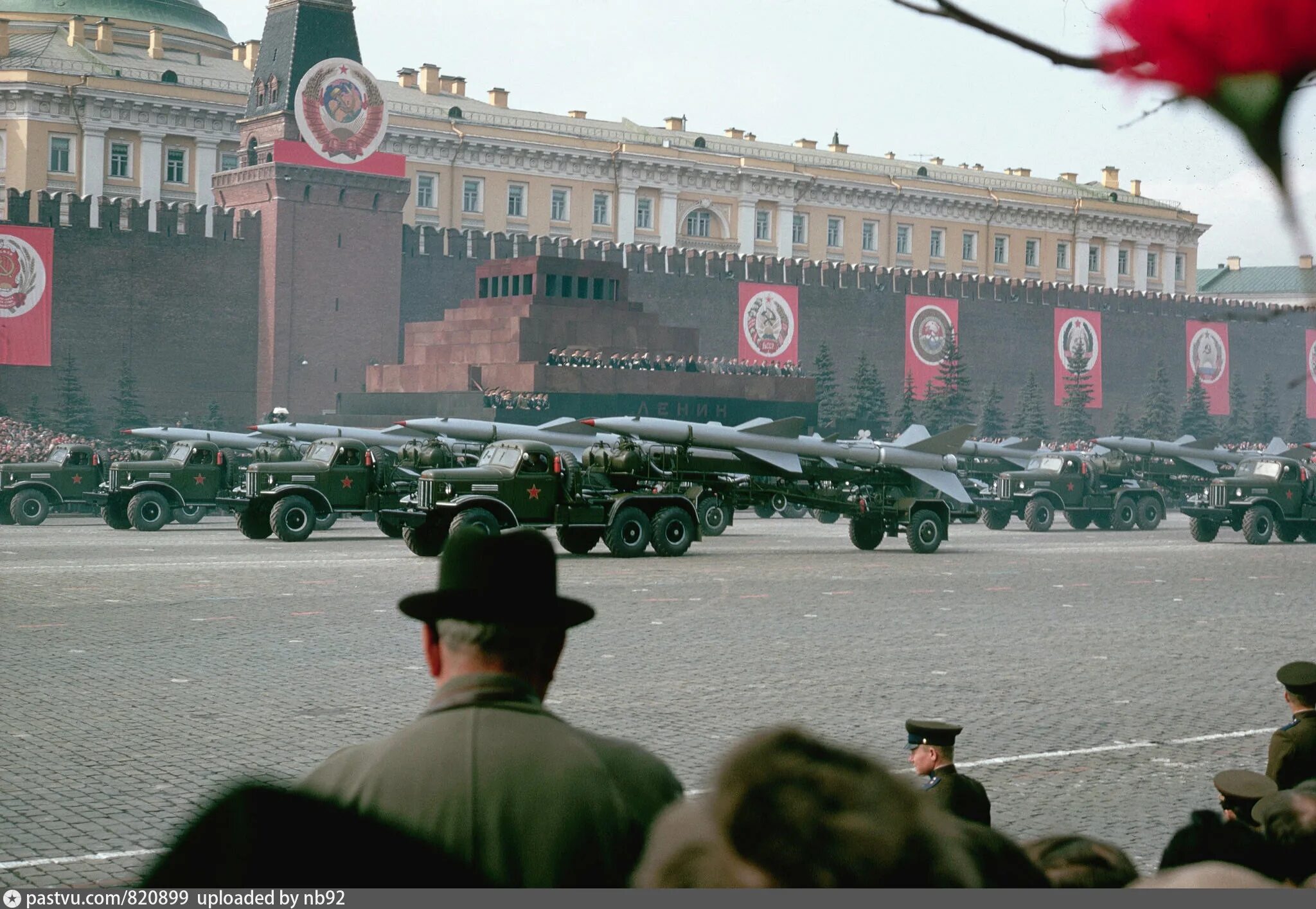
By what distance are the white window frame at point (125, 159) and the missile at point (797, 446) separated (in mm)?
44147

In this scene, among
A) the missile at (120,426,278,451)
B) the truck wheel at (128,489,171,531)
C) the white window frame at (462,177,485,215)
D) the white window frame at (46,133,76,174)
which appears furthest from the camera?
the white window frame at (462,177,485,215)

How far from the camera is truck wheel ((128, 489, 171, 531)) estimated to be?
88.0 feet

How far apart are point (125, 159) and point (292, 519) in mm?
44133

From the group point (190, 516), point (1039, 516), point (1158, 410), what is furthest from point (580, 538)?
point (1158, 410)

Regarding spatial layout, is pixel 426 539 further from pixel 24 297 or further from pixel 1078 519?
pixel 24 297

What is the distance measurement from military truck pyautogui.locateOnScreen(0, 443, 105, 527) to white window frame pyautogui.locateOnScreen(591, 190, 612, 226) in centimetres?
4673

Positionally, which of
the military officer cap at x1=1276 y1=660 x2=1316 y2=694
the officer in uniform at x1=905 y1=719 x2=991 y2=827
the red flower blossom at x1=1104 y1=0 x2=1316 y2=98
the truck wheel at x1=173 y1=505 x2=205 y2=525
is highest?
the red flower blossom at x1=1104 y1=0 x2=1316 y2=98

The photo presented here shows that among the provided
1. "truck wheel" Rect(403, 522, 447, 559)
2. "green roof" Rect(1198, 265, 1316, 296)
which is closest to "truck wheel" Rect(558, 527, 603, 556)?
"truck wheel" Rect(403, 522, 447, 559)

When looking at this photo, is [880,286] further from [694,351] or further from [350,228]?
[350,228]

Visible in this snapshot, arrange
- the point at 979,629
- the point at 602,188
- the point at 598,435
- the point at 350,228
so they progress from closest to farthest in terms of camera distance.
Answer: the point at 979,629 < the point at 598,435 < the point at 350,228 < the point at 602,188

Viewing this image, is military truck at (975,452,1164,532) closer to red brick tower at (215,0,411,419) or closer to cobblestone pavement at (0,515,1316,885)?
cobblestone pavement at (0,515,1316,885)

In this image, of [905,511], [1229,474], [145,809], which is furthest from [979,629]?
[1229,474]

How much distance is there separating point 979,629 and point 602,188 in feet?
205

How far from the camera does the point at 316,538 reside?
25953 millimetres
